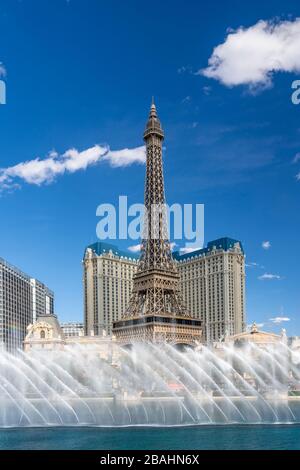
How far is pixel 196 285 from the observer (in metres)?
174

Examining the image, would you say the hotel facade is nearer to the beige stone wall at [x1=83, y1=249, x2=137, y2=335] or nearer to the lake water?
the beige stone wall at [x1=83, y1=249, x2=137, y2=335]

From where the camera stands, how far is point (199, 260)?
171125mm

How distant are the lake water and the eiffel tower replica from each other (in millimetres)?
71694

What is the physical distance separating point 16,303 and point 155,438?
413ft

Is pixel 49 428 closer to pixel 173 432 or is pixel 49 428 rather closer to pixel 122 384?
pixel 173 432

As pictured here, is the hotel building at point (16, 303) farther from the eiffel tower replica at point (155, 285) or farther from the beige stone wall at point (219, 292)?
the beige stone wall at point (219, 292)

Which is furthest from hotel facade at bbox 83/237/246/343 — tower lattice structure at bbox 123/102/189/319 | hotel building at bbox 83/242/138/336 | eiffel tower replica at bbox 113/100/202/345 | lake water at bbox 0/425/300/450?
lake water at bbox 0/425/300/450

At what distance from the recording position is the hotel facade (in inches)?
6383

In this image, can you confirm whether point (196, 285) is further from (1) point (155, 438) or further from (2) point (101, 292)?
(1) point (155, 438)

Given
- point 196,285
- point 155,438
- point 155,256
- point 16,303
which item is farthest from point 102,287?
point 155,438

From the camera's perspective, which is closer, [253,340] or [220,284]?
[253,340]

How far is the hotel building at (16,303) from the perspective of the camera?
478 feet
